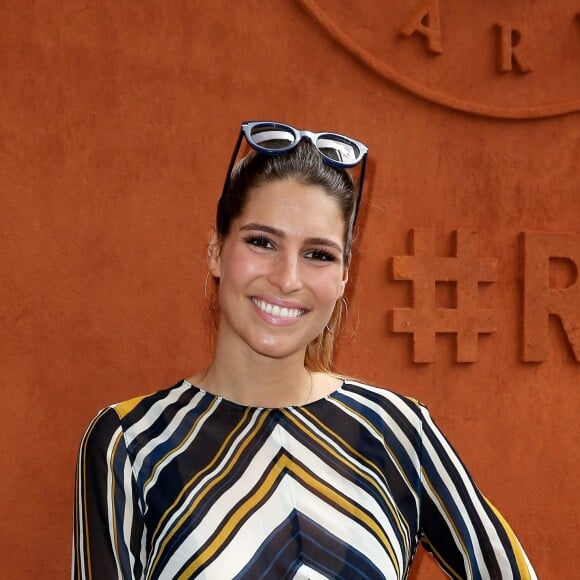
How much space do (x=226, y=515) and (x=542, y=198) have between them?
68.7 inches

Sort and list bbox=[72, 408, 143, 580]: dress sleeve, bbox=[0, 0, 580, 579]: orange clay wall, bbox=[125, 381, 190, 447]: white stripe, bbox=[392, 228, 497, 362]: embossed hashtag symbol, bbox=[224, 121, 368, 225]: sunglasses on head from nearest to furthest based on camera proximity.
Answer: bbox=[72, 408, 143, 580]: dress sleeve < bbox=[125, 381, 190, 447]: white stripe < bbox=[224, 121, 368, 225]: sunglasses on head < bbox=[0, 0, 580, 579]: orange clay wall < bbox=[392, 228, 497, 362]: embossed hashtag symbol

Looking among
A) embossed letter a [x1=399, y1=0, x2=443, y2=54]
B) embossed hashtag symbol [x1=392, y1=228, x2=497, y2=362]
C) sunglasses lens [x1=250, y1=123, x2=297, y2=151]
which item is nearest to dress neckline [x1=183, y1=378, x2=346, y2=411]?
sunglasses lens [x1=250, y1=123, x2=297, y2=151]

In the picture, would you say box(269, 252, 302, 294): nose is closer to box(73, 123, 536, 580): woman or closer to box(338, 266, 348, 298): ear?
box(73, 123, 536, 580): woman

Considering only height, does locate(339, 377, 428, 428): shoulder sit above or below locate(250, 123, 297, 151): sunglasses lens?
below

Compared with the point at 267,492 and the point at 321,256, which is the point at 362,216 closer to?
the point at 321,256

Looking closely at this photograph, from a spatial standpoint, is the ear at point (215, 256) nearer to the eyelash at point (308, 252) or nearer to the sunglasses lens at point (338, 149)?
the eyelash at point (308, 252)

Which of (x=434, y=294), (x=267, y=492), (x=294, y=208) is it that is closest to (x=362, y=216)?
(x=434, y=294)

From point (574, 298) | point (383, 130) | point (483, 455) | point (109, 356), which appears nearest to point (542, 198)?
point (574, 298)

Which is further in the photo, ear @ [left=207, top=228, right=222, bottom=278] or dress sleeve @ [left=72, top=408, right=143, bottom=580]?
ear @ [left=207, top=228, right=222, bottom=278]

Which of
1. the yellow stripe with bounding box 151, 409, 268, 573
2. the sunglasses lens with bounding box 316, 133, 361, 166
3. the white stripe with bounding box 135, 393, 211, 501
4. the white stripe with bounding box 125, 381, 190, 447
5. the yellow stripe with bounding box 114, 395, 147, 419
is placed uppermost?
the sunglasses lens with bounding box 316, 133, 361, 166

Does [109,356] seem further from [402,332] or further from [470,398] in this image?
[470,398]

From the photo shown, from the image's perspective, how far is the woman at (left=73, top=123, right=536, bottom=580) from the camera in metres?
1.05

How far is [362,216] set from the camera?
2314mm

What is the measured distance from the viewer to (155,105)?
2.04m
